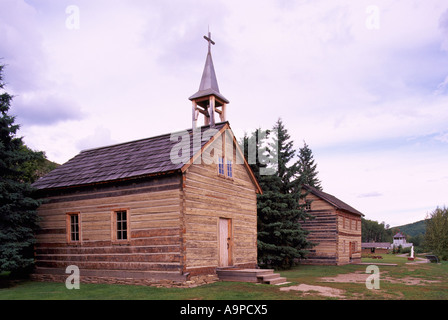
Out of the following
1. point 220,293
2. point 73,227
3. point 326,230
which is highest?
point 73,227

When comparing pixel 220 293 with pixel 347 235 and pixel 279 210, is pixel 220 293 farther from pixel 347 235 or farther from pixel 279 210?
pixel 347 235

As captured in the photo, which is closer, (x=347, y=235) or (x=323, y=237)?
(x=323, y=237)

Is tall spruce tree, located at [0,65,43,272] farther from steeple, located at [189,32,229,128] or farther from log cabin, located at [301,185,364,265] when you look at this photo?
log cabin, located at [301,185,364,265]

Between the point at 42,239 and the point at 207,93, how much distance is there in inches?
455

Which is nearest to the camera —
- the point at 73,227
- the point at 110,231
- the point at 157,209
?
the point at 157,209

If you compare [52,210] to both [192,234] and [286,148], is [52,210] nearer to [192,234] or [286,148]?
[192,234]

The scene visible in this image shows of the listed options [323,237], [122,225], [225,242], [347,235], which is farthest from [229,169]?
[347,235]

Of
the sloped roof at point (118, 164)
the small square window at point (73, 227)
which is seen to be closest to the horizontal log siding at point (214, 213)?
the sloped roof at point (118, 164)

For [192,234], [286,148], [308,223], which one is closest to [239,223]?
[192,234]

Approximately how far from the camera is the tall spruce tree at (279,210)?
25.1 m

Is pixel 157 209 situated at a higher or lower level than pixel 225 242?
higher

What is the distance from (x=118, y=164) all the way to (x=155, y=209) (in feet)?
13.2

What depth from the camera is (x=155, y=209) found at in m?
15.5
